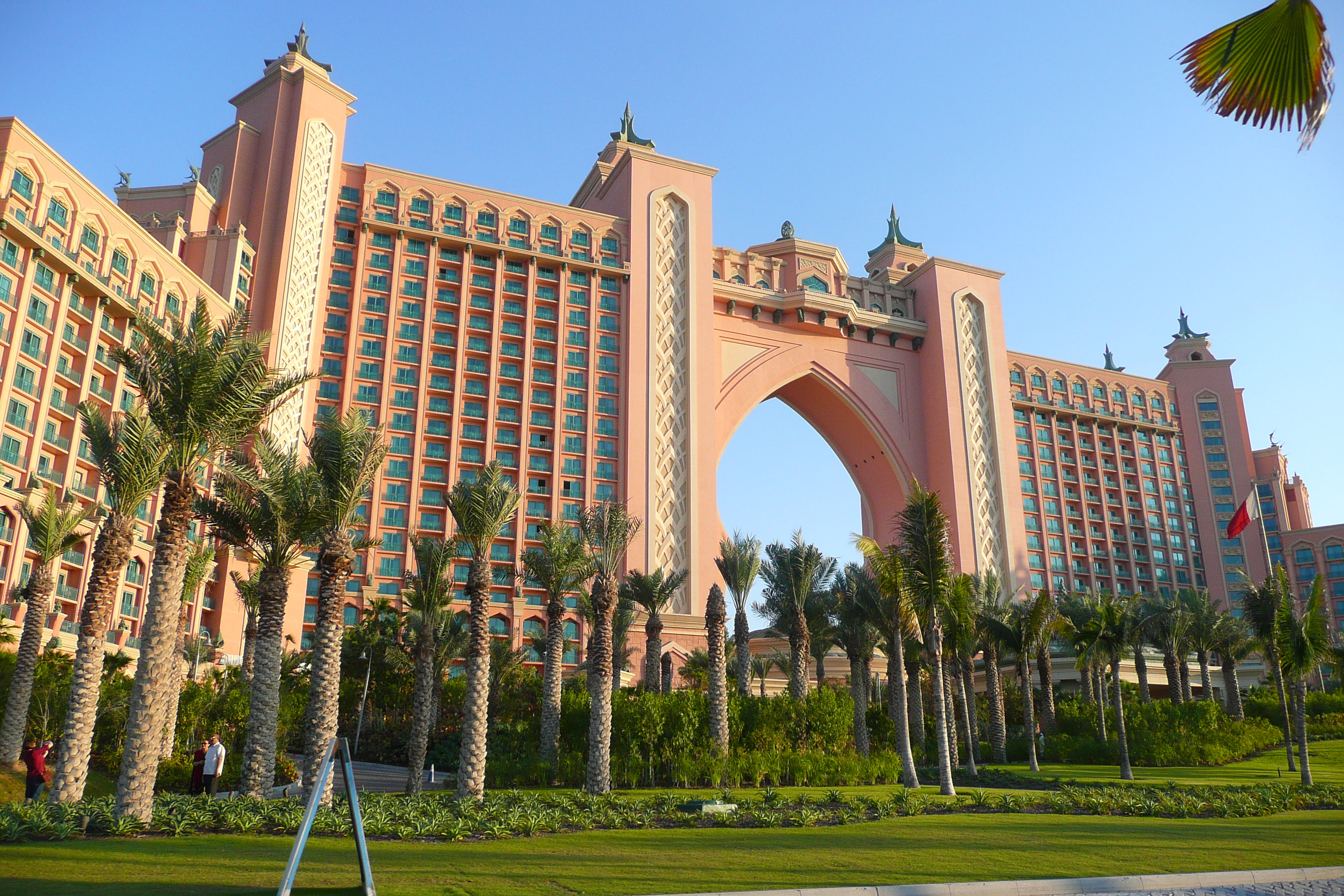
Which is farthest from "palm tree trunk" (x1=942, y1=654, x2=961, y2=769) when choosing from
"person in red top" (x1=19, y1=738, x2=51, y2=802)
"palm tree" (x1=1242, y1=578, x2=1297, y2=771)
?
"person in red top" (x1=19, y1=738, x2=51, y2=802)

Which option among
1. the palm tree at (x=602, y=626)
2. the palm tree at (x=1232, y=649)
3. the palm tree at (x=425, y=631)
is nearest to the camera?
the palm tree at (x=602, y=626)

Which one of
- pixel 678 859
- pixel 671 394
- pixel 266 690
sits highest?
pixel 671 394

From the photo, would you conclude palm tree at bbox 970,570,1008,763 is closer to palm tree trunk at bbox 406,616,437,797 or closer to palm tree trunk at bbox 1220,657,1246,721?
palm tree trunk at bbox 1220,657,1246,721

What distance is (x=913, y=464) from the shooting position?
232 feet

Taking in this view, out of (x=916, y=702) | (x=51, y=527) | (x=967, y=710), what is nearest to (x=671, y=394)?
(x=916, y=702)

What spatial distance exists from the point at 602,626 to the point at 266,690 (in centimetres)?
903

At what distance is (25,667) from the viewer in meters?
24.2

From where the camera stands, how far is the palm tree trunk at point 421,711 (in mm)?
24031

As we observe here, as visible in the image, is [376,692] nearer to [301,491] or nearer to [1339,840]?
[301,491]

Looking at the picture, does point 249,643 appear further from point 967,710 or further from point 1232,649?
point 1232,649

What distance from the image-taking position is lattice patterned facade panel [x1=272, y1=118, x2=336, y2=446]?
5369cm

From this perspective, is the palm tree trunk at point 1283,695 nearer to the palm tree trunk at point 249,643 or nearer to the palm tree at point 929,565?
the palm tree at point 929,565

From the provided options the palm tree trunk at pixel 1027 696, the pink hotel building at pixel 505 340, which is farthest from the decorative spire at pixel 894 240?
the palm tree trunk at pixel 1027 696

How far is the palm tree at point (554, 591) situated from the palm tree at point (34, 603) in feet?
39.6
